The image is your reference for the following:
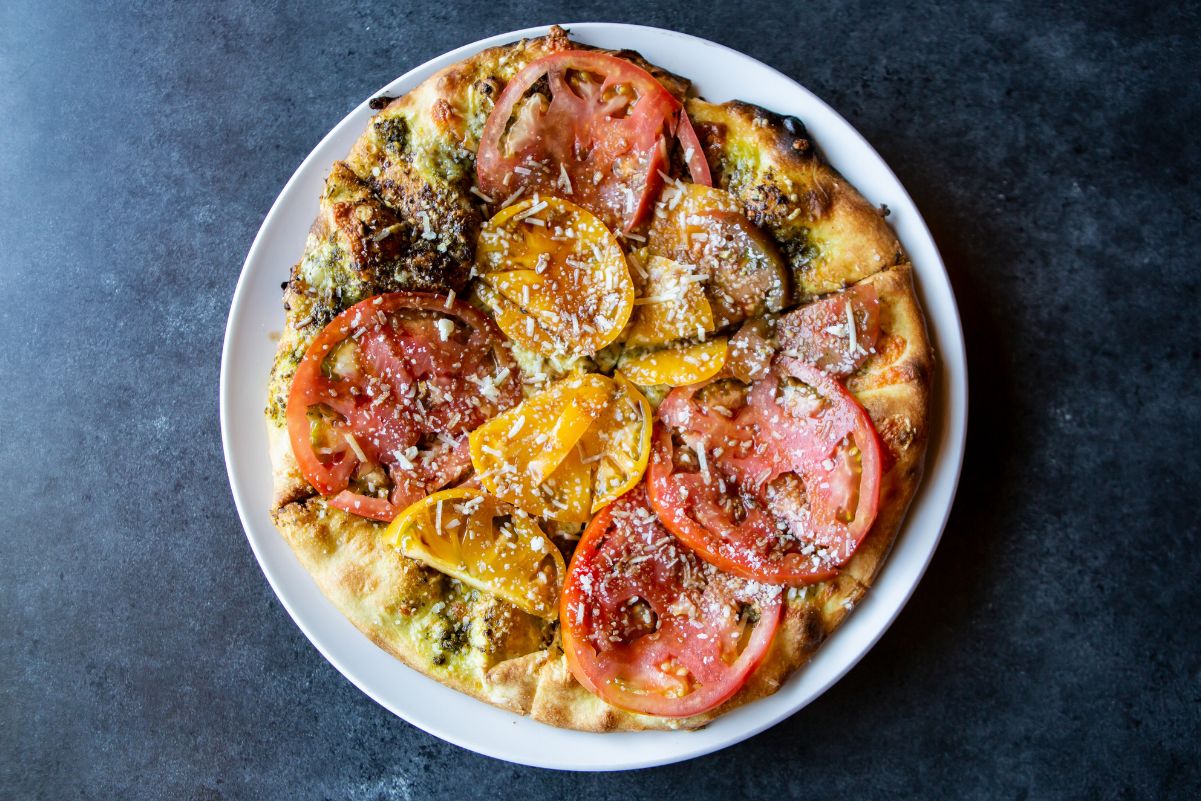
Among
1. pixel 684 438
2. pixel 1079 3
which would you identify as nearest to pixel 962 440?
pixel 684 438

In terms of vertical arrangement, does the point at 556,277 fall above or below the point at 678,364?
above

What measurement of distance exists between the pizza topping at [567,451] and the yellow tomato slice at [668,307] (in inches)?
9.5

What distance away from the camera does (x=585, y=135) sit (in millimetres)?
3268

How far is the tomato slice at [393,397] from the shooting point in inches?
126

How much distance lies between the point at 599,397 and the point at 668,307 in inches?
14.9

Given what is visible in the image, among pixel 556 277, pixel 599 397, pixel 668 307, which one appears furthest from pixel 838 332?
pixel 556 277

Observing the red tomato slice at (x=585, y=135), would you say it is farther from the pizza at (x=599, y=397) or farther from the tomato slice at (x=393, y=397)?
the tomato slice at (x=393, y=397)

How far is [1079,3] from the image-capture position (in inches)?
152

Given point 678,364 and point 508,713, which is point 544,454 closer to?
point 678,364

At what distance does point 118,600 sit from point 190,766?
77cm

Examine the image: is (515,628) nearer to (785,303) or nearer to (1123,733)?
(785,303)

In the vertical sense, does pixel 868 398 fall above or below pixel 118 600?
above

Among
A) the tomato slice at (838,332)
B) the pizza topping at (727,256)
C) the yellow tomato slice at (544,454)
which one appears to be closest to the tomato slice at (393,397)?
the yellow tomato slice at (544,454)

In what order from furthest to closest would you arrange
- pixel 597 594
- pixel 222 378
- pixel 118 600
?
pixel 118 600
pixel 222 378
pixel 597 594
